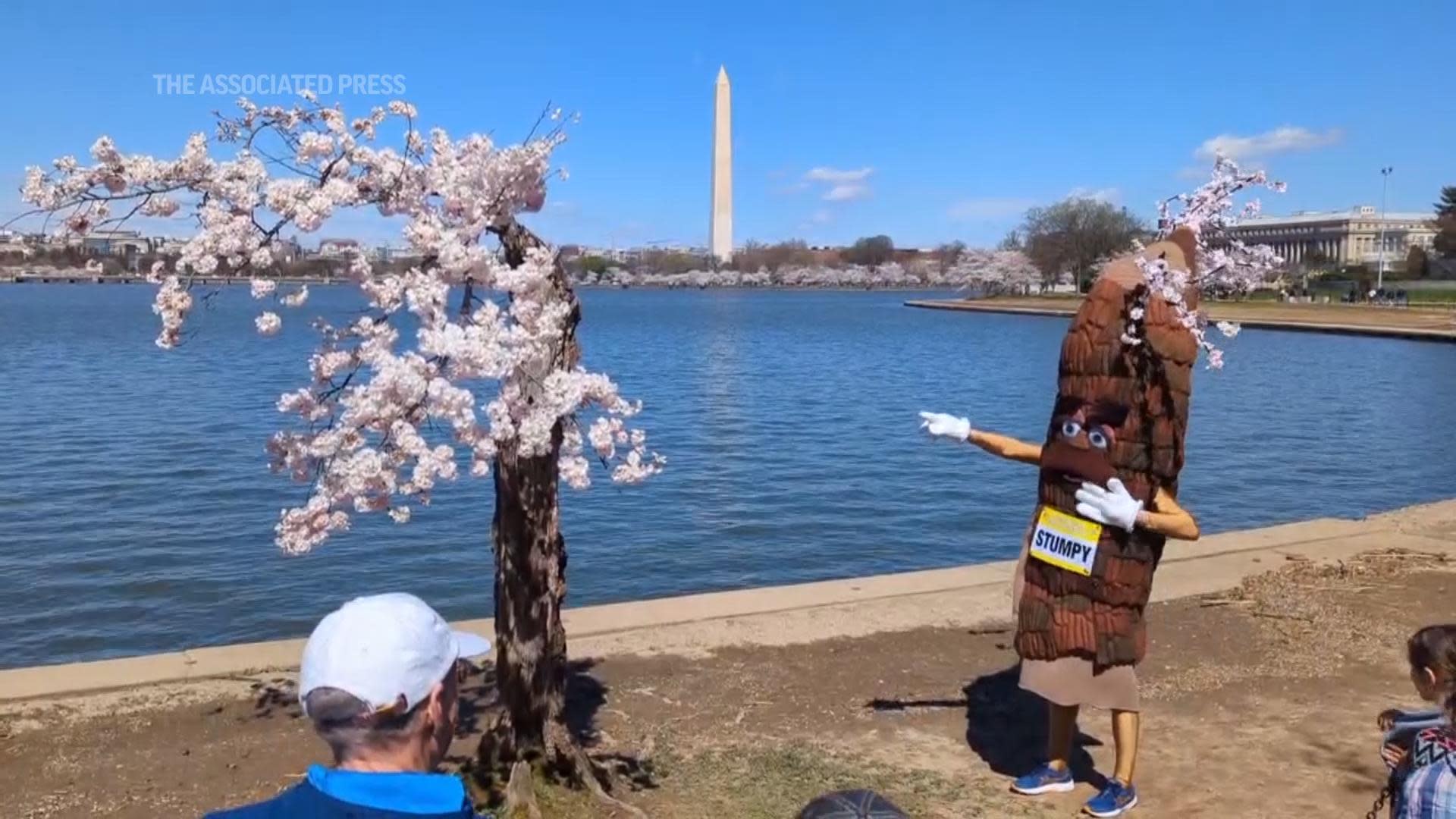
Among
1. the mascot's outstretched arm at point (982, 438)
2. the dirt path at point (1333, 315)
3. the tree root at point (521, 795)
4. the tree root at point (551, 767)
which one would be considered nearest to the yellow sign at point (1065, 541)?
the mascot's outstretched arm at point (982, 438)

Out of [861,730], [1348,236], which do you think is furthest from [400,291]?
[1348,236]

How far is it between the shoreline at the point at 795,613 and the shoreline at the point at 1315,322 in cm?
2716

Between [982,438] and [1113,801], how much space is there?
5.22 ft

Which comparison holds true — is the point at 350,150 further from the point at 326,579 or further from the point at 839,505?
the point at 839,505

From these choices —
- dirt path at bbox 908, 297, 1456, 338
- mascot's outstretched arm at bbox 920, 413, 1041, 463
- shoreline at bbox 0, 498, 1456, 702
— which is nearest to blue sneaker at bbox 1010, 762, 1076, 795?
mascot's outstretched arm at bbox 920, 413, 1041, 463

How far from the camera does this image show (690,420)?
25.1 meters

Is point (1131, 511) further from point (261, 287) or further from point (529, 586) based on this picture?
point (261, 287)

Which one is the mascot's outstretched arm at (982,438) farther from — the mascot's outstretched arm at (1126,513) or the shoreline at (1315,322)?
the shoreline at (1315,322)

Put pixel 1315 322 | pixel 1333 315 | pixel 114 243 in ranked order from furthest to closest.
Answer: pixel 1333 315 < pixel 1315 322 < pixel 114 243

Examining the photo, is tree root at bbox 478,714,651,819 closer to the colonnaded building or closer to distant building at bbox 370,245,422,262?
distant building at bbox 370,245,422,262

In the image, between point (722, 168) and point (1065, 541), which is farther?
point (722, 168)

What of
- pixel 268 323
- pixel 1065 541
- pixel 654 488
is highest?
pixel 268 323

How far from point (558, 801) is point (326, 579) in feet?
23.8

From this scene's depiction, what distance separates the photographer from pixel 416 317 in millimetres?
4785
